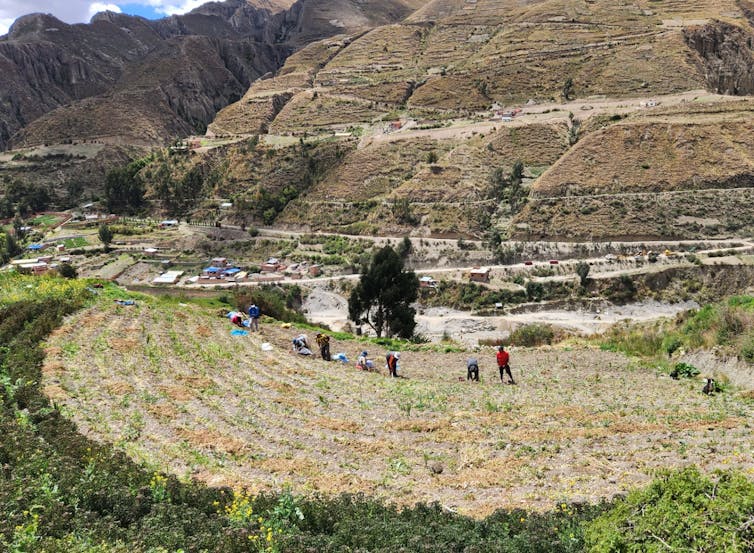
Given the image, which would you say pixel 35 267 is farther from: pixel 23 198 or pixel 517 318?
pixel 517 318

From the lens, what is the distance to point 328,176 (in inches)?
2916

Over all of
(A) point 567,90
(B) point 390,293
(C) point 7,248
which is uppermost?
(A) point 567,90

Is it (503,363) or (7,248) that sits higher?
(503,363)

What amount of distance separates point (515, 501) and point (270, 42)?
190 m

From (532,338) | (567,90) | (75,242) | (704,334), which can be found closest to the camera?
(704,334)

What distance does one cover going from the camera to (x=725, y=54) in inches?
3278

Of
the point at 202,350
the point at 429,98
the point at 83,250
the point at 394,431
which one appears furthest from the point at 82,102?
the point at 394,431

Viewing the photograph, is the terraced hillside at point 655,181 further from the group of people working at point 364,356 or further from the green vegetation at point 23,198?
the green vegetation at point 23,198

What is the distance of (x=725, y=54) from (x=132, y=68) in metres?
138

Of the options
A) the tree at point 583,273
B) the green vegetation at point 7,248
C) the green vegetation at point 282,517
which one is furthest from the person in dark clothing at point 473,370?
the green vegetation at point 7,248

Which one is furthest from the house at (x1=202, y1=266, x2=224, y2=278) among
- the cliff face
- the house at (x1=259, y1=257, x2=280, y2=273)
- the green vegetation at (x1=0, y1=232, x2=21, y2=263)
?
the cliff face

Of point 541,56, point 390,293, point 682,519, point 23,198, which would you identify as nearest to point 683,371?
point 682,519

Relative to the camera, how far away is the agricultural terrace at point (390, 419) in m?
9.20

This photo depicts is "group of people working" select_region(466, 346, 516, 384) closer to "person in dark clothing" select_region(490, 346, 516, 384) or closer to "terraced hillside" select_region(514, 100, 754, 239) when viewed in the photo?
"person in dark clothing" select_region(490, 346, 516, 384)
